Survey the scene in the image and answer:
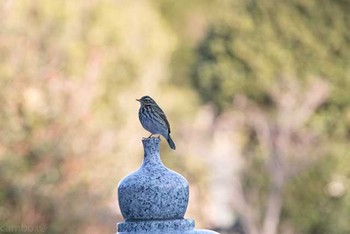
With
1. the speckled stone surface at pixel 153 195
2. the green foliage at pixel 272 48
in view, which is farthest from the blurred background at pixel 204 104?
the speckled stone surface at pixel 153 195

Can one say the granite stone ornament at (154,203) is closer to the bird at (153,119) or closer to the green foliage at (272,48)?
the bird at (153,119)

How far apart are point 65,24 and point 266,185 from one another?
10.7m

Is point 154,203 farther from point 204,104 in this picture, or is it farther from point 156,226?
point 204,104

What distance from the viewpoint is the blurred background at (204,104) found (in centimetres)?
2270

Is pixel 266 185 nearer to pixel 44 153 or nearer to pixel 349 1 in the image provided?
pixel 349 1

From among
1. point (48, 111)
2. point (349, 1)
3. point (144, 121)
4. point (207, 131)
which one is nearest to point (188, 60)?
point (207, 131)

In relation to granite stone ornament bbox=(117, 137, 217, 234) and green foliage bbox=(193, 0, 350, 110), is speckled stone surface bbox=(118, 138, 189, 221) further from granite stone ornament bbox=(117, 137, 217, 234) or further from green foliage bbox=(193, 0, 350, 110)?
green foliage bbox=(193, 0, 350, 110)

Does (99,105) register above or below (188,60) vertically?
below

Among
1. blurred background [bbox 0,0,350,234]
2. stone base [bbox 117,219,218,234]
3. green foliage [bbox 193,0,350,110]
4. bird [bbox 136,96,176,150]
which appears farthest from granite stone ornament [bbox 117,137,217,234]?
green foliage [bbox 193,0,350,110]

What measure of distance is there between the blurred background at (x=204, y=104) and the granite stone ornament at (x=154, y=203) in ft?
46.5

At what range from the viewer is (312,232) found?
1489 inches

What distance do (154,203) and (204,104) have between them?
37160 millimetres

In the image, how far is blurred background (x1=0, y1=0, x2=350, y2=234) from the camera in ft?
74.5

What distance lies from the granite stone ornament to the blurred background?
14169 mm
